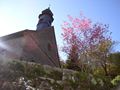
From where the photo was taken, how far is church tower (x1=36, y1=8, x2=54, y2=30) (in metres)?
35.2

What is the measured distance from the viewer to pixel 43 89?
7566mm

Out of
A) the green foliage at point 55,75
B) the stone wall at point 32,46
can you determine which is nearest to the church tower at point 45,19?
the stone wall at point 32,46

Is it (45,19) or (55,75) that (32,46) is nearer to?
(45,19)

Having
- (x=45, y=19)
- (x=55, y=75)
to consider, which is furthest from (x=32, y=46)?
(x=55, y=75)

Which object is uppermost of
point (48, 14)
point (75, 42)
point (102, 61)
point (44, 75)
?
point (48, 14)

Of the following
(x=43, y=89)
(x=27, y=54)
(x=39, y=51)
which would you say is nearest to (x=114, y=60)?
(x=39, y=51)

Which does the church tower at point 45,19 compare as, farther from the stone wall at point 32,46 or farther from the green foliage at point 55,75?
the green foliage at point 55,75

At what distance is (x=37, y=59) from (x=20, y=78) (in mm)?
19502

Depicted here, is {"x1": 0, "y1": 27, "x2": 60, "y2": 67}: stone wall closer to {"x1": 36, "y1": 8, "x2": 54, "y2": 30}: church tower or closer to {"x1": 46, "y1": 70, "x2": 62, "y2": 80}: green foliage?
{"x1": 36, "y1": 8, "x2": 54, "y2": 30}: church tower

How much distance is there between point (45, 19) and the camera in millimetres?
35875

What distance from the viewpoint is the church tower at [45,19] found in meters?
35.2

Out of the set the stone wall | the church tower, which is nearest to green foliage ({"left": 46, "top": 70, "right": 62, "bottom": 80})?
the stone wall

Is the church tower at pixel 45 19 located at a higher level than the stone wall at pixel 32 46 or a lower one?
higher

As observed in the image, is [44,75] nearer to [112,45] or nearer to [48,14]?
[112,45]
